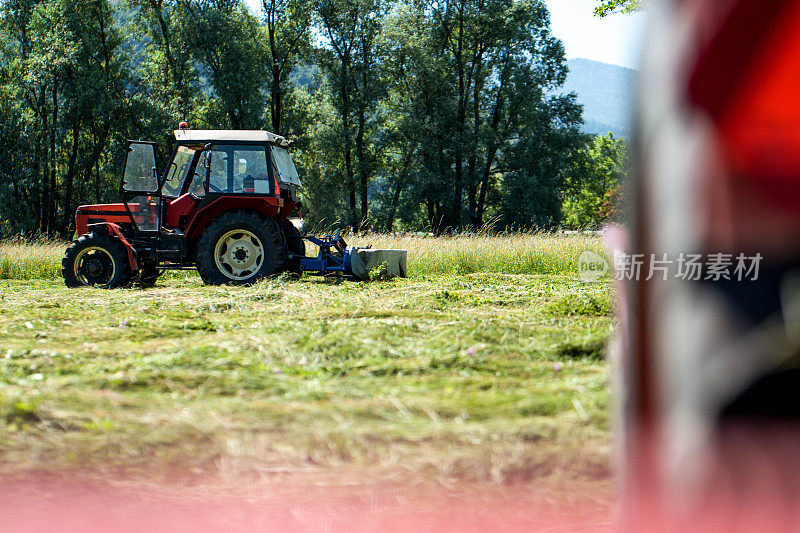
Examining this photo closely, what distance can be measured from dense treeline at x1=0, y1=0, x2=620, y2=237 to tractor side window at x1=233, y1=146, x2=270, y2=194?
21354 millimetres

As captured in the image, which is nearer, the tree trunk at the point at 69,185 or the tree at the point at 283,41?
the tree trunk at the point at 69,185

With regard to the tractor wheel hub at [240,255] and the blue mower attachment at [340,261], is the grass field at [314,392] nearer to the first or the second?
the tractor wheel hub at [240,255]

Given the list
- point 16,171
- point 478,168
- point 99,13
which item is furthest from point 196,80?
point 478,168

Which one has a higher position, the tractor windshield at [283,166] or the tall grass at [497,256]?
the tractor windshield at [283,166]

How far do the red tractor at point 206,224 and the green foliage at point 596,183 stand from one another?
167 inches

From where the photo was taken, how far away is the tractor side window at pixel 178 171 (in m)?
10.7

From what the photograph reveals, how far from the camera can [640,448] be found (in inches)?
51.7

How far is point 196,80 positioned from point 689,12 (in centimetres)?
3347

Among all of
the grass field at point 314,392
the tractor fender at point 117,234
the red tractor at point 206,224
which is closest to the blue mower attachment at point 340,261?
the red tractor at point 206,224

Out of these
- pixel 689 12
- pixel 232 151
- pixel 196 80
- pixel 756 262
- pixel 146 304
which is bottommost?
pixel 146 304

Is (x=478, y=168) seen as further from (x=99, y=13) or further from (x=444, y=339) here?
(x=444, y=339)

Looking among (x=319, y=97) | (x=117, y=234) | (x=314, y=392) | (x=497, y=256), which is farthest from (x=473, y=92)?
(x=314, y=392)

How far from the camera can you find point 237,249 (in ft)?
33.4

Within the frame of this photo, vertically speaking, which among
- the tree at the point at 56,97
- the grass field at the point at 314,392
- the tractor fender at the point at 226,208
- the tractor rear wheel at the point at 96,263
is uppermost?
the tree at the point at 56,97
